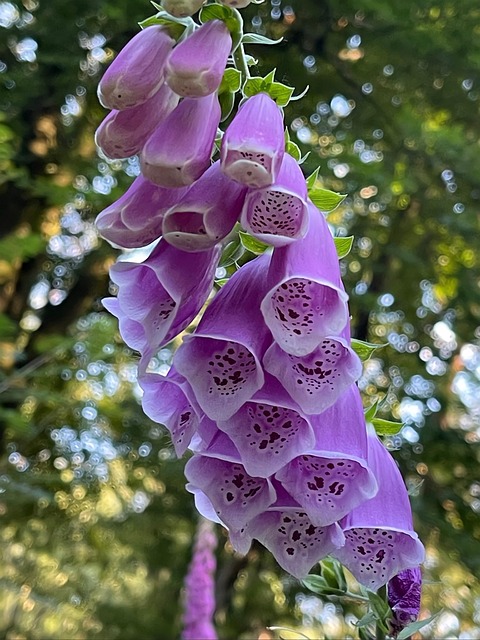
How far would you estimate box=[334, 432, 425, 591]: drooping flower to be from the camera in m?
0.46

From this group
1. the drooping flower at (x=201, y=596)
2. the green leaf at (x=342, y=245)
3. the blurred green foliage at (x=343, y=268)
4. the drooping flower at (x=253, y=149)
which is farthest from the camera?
the blurred green foliage at (x=343, y=268)

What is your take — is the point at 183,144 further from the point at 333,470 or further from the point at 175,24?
the point at 333,470

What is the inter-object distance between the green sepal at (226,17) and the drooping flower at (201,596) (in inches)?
65.0

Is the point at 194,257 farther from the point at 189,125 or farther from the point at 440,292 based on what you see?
the point at 440,292

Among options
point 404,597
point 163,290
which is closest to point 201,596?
A: point 404,597

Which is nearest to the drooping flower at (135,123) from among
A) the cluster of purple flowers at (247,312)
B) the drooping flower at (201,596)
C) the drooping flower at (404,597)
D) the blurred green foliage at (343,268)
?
the cluster of purple flowers at (247,312)

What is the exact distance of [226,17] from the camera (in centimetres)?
42

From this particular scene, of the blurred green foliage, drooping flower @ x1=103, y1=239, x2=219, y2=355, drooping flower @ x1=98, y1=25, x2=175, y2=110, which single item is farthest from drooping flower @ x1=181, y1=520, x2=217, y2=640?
drooping flower @ x1=98, y1=25, x2=175, y2=110

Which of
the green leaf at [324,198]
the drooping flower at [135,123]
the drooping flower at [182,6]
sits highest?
the drooping flower at [182,6]

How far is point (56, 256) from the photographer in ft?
10.9

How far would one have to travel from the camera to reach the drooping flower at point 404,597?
18.9 inches

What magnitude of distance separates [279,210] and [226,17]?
12 cm

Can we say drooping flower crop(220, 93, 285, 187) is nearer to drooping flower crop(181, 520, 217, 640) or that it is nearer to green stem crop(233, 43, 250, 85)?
green stem crop(233, 43, 250, 85)

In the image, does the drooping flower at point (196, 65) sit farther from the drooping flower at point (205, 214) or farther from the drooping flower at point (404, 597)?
the drooping flower at point (404, 597)
